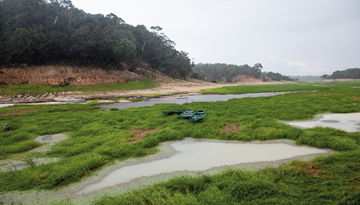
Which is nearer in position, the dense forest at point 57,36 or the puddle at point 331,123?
the puddle at point 331,123

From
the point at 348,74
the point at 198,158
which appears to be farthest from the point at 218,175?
the point at 348,74

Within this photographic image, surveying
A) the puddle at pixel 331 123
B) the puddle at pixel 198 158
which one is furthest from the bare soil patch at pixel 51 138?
the puddle at pixel 331 123

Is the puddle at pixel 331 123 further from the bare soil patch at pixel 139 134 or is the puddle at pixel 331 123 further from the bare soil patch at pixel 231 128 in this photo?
the bare soil patch at pixel 139 134

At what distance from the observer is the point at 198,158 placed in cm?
689

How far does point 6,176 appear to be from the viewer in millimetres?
5762

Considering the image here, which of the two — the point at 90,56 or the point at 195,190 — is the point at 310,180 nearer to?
the point at 195,190

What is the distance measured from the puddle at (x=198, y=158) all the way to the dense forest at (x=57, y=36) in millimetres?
47110

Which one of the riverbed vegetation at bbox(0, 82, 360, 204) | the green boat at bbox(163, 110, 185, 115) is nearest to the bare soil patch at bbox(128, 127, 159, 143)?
the riverbed vegetation at bbox(0, 82, 360, 204)

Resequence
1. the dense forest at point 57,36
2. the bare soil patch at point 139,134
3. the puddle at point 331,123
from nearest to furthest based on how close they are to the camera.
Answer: the bare soil patch at point 139,134 < the puddle at point 331,123 < the dense forest at point 57,36

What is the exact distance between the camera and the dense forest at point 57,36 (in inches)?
1522

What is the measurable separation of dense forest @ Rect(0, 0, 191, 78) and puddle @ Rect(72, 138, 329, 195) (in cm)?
4711

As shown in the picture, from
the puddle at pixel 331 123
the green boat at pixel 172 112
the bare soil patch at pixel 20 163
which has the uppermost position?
the green boat at pixel 172 112

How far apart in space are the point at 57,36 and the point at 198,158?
167 feet

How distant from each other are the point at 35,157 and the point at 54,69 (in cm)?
4380
